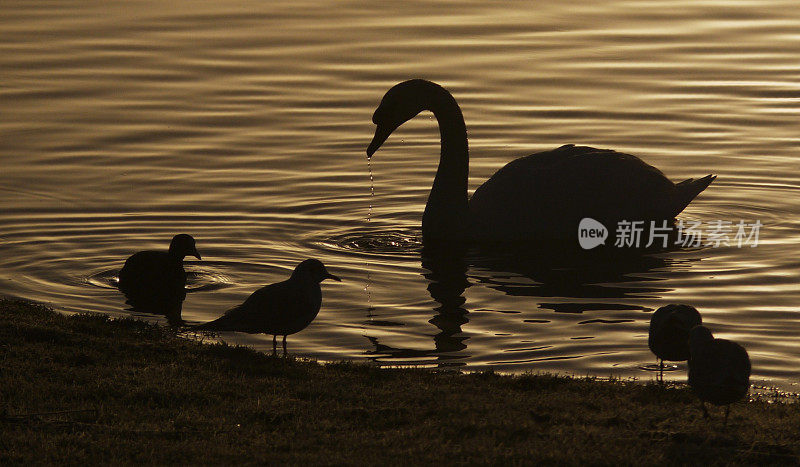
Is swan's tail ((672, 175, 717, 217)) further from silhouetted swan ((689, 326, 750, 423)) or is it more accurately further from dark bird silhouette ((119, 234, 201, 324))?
silhouetted swan ((689, 326, 750, 423))

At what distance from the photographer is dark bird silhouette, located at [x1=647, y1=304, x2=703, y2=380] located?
957 centimetres

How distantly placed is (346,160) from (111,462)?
416 inches

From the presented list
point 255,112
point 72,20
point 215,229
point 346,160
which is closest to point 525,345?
point 215,229

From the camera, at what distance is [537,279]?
537 inches

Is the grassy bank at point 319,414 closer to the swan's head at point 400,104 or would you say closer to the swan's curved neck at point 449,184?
the swan's curved neck at point 449,184

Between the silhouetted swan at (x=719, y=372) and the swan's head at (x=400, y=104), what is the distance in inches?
273

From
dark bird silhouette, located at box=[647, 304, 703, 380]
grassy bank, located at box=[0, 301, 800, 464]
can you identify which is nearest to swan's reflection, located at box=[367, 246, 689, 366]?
grassy bank, located at box=[0, 301, 800, 464]

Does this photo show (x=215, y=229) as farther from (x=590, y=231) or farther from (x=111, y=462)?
(x=111, y=462)

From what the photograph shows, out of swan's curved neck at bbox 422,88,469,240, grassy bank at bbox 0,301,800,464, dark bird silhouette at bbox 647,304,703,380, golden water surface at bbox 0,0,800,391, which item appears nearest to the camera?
grassy bank at bbox 0,301,800,464

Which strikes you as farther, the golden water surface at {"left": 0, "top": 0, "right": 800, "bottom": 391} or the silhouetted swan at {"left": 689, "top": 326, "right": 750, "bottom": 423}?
the golden water surface at {"left": 0, "top": 0, "right": 800, "bottom": 391}

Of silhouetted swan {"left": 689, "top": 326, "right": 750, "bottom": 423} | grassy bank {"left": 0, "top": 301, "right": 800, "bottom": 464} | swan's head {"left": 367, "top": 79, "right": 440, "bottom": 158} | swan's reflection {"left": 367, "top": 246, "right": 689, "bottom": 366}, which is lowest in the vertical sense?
grassy bank {"left": 0, "top": 301, "right": 800, "bottom": 464}

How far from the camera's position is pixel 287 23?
2517 cm

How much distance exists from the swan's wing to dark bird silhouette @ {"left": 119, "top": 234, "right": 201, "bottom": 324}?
3.63 metres

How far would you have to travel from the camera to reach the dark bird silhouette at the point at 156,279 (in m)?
12.7
